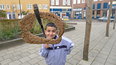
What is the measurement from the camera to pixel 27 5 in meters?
31.0

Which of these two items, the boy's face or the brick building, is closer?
the boy's face

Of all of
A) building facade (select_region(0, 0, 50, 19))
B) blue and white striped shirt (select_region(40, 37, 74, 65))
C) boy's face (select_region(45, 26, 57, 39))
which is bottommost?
blue and white striped shirt (select_region(40, 37, 74, 65))

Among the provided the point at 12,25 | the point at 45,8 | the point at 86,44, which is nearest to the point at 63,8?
the point at 45,8

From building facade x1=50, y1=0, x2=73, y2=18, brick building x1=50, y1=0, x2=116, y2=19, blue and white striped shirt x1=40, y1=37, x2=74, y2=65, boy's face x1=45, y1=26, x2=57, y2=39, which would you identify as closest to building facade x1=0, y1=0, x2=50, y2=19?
building facade x1=50, y1=0, x2=73, y2=18

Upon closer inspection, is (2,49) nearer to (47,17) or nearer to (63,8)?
(47,17)

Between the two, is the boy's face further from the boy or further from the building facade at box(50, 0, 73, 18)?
the building facade at box(50, 0, 73, 18)

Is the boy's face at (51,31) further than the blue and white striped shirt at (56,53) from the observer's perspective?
No

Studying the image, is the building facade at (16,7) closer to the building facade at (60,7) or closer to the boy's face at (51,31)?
the building facade at (60,7)

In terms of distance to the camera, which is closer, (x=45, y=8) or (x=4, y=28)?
(x=4, y=28)

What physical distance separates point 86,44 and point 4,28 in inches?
182

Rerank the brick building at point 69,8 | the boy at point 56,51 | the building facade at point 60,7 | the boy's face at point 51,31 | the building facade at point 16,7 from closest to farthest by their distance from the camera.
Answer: the boy's face at point 51,31 → the boy at point 56,51 → the building facade at point 16,7 → the brick building at point 69,8 → the building facade at point 60,7

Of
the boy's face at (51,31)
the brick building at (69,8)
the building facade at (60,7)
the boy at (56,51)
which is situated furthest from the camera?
the building facade at (60,7)

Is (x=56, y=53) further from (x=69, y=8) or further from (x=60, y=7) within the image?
(x=69, y=8)

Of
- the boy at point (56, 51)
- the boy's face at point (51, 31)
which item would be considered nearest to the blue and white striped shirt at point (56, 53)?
the boy at point (56, 51)
